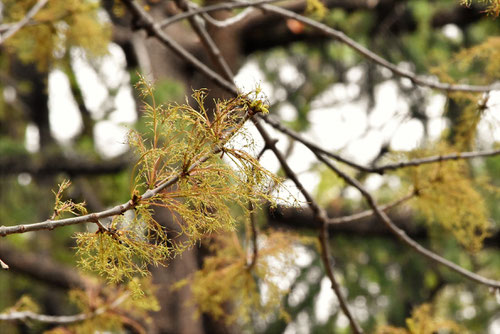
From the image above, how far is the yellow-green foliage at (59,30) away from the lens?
7.20 feet

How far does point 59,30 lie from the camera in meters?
2.29

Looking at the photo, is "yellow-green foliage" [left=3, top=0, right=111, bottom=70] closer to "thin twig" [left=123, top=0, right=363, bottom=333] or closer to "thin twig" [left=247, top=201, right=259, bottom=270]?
"thin twig" [left=123, top=0, right=363, bottom=333]

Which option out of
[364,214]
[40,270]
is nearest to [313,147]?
[364,214]

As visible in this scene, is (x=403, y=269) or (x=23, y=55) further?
(x=403, y=269)

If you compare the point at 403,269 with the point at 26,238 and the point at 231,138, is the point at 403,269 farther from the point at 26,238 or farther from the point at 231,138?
the point at 231,138

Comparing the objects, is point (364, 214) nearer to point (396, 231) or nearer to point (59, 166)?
point (396, 231)

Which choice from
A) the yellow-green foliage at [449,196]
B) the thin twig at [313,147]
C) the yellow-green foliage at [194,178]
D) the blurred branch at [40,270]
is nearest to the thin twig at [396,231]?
the thin twig at [313,147]

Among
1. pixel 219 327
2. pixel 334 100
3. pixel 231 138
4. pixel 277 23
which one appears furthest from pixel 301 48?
pixel 231 138

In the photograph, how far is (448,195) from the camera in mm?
1618

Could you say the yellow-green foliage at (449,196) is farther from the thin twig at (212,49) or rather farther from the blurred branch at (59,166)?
the blurred branch at (59,166)

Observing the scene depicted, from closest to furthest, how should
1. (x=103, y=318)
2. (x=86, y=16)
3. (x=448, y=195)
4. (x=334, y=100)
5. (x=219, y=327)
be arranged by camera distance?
1. (x=448, y=195)
2. (x=103, y=318)
3. (x=86, y=16)
4. (x=219, y=327)
5. (x=334, y=100)

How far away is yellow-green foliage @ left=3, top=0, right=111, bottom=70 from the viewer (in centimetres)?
219

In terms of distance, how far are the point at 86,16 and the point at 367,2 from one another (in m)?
2.12

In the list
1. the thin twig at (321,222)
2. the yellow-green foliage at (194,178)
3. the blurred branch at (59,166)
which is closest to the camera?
the yellow-green foliage at (194,178)
